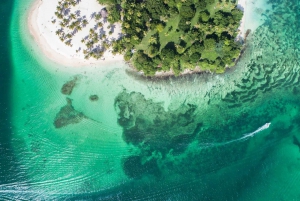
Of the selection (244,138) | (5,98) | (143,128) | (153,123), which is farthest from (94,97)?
(244,138)

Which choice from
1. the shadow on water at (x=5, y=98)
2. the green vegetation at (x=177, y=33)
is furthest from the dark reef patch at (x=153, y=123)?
the shadow on water at (x=5, y=98)

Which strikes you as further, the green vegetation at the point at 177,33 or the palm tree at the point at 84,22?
the palm tree at the point at 84,22

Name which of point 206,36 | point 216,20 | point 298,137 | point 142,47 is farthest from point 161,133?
point 298,137

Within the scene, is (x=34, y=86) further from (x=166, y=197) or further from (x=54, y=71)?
(x=166, y=197)

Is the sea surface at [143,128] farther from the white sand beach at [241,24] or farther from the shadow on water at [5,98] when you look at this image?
the white sand beach at [241,24]

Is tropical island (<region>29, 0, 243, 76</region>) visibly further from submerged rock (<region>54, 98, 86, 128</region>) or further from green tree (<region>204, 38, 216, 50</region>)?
submerged rock (<region>54, 98, 86, 128</region>)

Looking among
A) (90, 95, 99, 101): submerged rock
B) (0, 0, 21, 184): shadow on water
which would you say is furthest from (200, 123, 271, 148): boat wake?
(0, 0, 21, 184): shadow on water

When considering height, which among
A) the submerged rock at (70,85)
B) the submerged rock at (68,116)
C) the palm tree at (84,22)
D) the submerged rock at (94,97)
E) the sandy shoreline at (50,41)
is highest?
the palm tree at (84,22)
